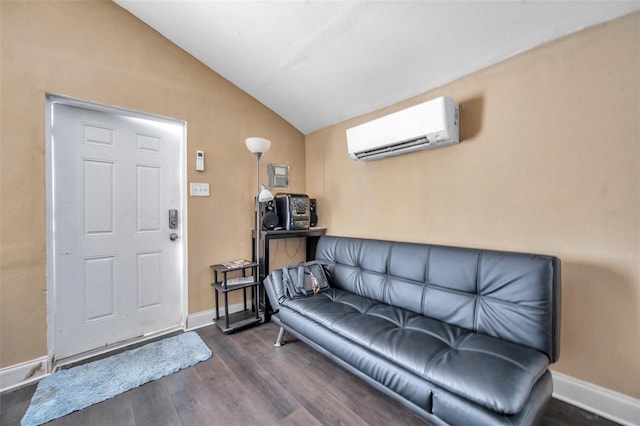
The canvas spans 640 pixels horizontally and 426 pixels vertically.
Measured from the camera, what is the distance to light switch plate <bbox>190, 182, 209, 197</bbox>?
2.36 meters

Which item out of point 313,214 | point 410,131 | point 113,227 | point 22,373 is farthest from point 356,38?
point 22,373

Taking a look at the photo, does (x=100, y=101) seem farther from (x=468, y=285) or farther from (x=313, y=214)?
(x=468, y=285)

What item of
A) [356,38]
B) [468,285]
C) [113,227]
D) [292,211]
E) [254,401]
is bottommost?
[254,401]

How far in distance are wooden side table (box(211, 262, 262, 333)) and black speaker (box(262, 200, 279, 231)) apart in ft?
1.27

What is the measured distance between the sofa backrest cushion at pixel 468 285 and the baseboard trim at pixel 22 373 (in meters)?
2.15

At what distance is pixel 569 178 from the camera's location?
4.75ft

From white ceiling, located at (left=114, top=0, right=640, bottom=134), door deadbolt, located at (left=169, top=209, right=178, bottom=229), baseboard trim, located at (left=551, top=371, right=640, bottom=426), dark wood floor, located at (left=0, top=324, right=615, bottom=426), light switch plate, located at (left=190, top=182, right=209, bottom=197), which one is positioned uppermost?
white ceiling, located at (left=114, top=0, right=640, bottom=134)

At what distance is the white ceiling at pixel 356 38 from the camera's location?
1431mm

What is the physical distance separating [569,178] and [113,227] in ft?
10.5

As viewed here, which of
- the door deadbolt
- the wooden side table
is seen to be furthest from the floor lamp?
the door deadbolt

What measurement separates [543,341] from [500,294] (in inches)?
10.4

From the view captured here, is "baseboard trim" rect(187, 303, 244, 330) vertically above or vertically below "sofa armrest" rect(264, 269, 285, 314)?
below

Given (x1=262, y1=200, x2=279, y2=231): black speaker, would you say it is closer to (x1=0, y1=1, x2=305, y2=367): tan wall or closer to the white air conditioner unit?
(x1=0, y1=1, x2=305, y2=367): tan wall

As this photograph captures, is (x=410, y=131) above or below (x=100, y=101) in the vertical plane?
below
